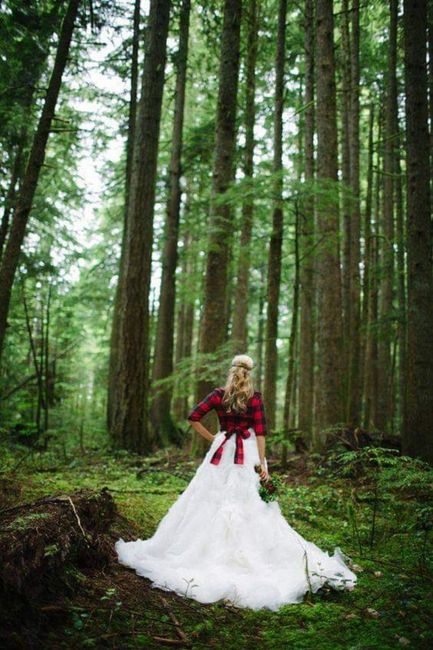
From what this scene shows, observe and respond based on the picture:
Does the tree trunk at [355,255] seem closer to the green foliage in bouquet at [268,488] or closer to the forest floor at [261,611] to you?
the forest floor at [261,611]

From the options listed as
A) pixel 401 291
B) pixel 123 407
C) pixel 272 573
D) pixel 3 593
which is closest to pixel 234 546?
pixel 272 573

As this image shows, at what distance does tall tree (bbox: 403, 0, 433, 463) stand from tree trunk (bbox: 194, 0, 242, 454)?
3.58 m

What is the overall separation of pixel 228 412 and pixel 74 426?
7115 mm

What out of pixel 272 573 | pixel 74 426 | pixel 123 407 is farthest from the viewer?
pixel 74 426

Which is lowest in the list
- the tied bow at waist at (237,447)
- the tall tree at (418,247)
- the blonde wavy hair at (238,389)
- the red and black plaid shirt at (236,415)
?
the tied bow at waist at (237,447)

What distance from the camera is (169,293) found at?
1499cm

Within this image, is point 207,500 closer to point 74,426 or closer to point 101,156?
point 74,426

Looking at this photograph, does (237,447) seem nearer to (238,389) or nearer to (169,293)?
(238,389)

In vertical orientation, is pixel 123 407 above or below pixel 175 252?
below

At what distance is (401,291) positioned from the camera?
51.9ft

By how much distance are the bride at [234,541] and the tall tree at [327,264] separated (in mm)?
4570

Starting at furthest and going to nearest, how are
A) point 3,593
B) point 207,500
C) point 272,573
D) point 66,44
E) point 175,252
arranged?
point 175,252 → point 66,44 → point 207,500 → point 272,573 → point 3,593

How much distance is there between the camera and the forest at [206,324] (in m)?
3.58

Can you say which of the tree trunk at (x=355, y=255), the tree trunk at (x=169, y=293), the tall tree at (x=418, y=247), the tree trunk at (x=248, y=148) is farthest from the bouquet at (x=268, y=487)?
the tree trunk at (x=248, y=148)
